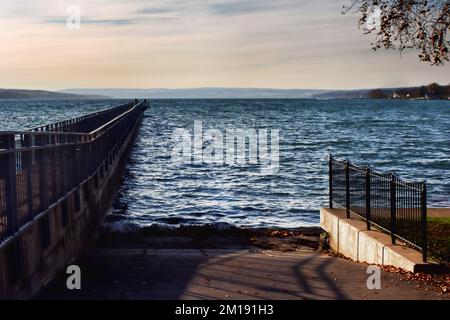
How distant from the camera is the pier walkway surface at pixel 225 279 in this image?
9.38 meters

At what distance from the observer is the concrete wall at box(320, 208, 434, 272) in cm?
1103

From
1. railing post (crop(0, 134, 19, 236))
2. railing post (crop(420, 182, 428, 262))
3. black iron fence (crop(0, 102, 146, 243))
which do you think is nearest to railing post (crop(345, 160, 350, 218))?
railing post (crop(420, 182, 428, 262))

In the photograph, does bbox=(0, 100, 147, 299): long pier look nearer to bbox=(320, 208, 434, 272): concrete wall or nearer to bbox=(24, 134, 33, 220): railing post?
bbox=(24, 134, 33, 220): railing post

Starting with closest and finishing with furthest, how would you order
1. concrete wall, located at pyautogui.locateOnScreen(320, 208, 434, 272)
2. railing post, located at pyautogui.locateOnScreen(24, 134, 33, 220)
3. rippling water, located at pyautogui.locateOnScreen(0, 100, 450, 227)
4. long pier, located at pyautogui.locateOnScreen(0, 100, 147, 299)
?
long pier, located at pyautogui.locateOnScreen(0, 100, 147, 299) < railing post, located at pyautogui.locateOnScreen(24, 134, 33, 220) < concrete wall, located at pyautogui.locateOnScreen(320, 208, 434, 272) < rippling water, located at pyautogui.locateOnScreen(0, 100, 450, 227)

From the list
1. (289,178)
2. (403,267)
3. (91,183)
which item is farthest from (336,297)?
(289,178)

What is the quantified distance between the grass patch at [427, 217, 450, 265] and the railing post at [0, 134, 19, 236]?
22.3ft

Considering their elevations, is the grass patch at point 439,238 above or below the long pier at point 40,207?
below

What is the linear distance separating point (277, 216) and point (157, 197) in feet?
22.6

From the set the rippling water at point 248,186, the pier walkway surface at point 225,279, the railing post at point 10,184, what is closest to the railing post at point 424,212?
the pier walkway surface at point 225,279

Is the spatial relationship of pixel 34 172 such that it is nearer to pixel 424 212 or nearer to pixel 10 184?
pixel 10 184

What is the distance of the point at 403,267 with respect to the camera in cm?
1102

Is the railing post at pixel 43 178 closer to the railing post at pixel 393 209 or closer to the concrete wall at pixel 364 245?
the concrete wall at pixel 364 245

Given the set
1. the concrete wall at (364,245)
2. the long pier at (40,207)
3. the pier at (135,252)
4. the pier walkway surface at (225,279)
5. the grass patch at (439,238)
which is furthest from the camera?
the grass patch at (439,238)
